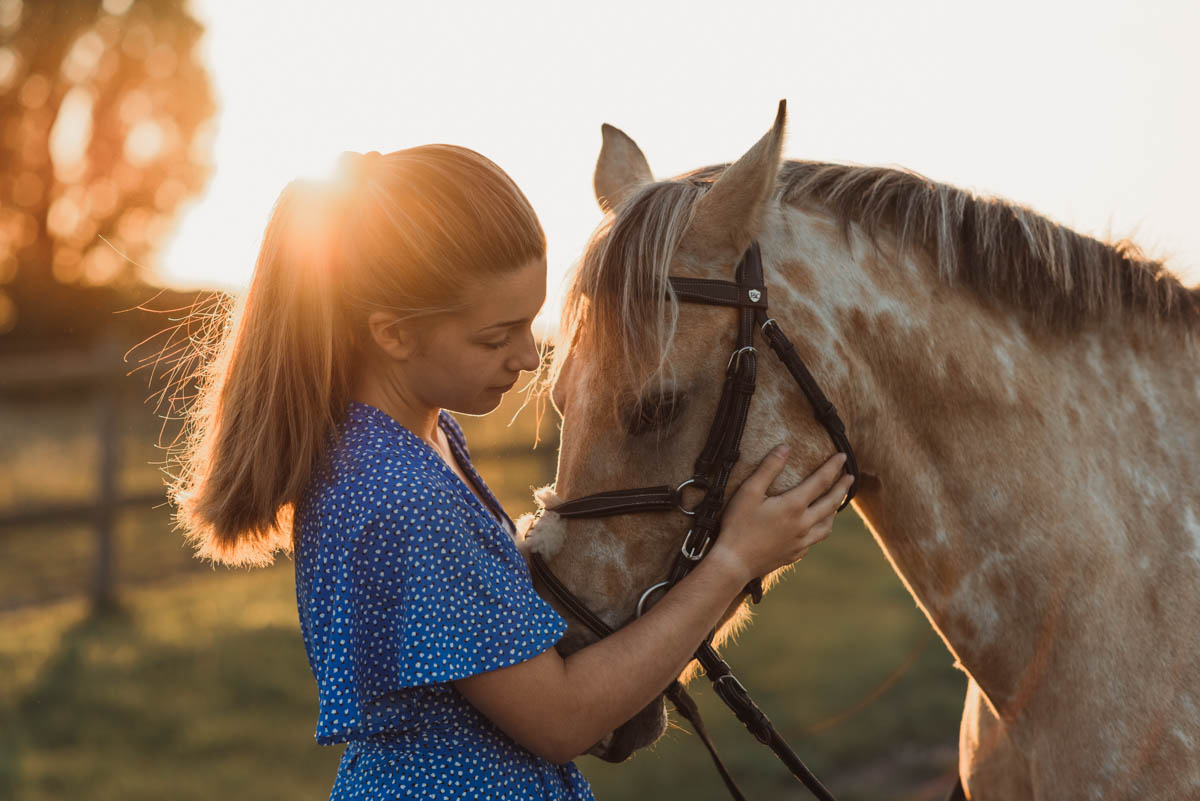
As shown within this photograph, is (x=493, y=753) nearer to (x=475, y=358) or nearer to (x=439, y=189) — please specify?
(x=475, y=358)

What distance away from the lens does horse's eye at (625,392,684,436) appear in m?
1.88

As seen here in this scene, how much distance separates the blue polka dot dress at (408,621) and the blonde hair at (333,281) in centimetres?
12

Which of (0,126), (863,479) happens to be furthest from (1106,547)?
(0,126)

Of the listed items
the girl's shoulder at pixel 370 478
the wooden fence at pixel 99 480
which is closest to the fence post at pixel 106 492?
the wooden fence at pixel 99 480

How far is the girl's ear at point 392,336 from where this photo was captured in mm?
1729

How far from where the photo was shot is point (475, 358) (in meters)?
1.79

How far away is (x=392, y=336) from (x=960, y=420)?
119cm

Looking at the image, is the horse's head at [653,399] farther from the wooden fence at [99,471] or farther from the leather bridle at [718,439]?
the wooden fence at [99,471]

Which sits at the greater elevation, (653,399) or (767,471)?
(653,399)

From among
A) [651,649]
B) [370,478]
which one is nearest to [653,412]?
[651,649]

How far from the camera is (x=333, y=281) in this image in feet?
5.69

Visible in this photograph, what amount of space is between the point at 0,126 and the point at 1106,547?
61.9 feet

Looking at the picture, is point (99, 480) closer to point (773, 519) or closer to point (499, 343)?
point (499, 343)

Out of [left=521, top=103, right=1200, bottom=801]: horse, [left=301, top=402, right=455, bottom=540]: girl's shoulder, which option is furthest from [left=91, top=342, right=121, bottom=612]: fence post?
[left=301, top=402, right=455, bottom=540]: girl's shoulder
